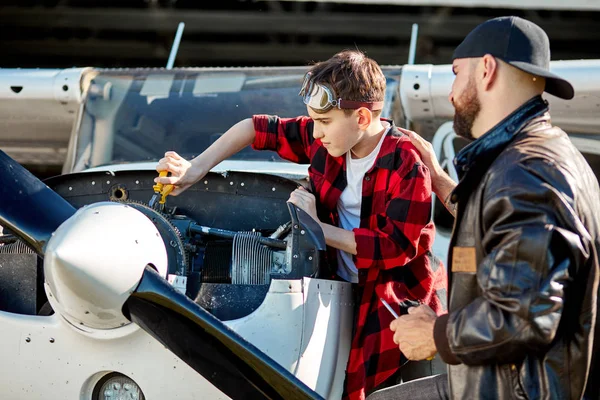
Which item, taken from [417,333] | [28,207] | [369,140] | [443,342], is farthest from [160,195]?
[443,342]

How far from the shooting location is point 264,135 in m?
3.80

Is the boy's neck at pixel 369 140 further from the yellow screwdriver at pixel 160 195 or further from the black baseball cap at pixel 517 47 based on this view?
the black baseball cap at pixel 517 47

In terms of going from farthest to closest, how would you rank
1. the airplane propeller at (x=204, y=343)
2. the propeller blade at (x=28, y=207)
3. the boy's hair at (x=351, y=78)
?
the boy's hair at (x=351, y=78) → the propeller blade at (x=28, y=207) → the airplane propeller at (x=204, y=343)

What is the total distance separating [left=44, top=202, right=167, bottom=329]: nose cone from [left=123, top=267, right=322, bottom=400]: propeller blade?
63 mm

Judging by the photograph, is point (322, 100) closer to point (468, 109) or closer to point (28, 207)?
point (468, 109)

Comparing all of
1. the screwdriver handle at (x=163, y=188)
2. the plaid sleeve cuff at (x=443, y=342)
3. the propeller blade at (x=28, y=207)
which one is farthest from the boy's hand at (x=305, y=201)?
the plaid sleeve cuff at (x=443, y=342)

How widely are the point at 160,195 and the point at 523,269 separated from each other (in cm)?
200

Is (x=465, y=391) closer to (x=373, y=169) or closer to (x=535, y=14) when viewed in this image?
(x=373, y=169)

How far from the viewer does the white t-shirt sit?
3510 mm

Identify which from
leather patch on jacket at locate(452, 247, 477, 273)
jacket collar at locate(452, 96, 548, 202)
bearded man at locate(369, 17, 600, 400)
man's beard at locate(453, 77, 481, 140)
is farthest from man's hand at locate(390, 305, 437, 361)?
man's beard at locate(453, 77, 481, 140)

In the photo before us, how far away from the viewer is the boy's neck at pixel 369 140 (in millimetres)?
3484

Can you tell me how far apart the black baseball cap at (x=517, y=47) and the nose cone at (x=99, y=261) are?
123 cm

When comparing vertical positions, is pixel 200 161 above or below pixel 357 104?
below

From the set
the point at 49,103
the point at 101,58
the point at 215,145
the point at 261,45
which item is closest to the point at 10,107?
the point at 49,103
